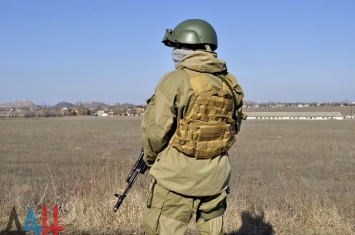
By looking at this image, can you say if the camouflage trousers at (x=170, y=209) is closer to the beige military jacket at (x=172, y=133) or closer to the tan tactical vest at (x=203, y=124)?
the beige military jacket at (x=172, y=133)

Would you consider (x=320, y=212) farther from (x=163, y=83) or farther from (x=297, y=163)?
(x=297, y=163)

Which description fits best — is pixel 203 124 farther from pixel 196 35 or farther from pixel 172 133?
pixel 196 35

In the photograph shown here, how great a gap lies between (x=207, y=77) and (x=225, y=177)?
0.71 m

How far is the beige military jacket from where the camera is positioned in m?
2.97

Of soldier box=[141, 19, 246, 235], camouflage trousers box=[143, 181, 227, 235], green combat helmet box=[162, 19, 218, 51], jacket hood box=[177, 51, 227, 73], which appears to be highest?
green combat helmet box=[162, 19, 218, 51]

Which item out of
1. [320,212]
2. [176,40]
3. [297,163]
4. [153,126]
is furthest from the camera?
[297,163]

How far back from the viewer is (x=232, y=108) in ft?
10.8

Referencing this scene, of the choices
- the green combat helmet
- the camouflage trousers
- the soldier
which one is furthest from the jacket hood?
the camouflage trousers

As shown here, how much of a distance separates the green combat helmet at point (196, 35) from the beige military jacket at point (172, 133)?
0.44ft

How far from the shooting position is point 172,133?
10.1ft

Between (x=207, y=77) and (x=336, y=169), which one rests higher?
(x=207, y=77)

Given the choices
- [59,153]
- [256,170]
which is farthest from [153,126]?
[59,153]

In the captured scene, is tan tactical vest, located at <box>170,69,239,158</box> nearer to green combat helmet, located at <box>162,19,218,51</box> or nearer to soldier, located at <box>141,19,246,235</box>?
soldier, located at <box>141,19,246,235</box>

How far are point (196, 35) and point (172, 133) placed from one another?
0.71m
